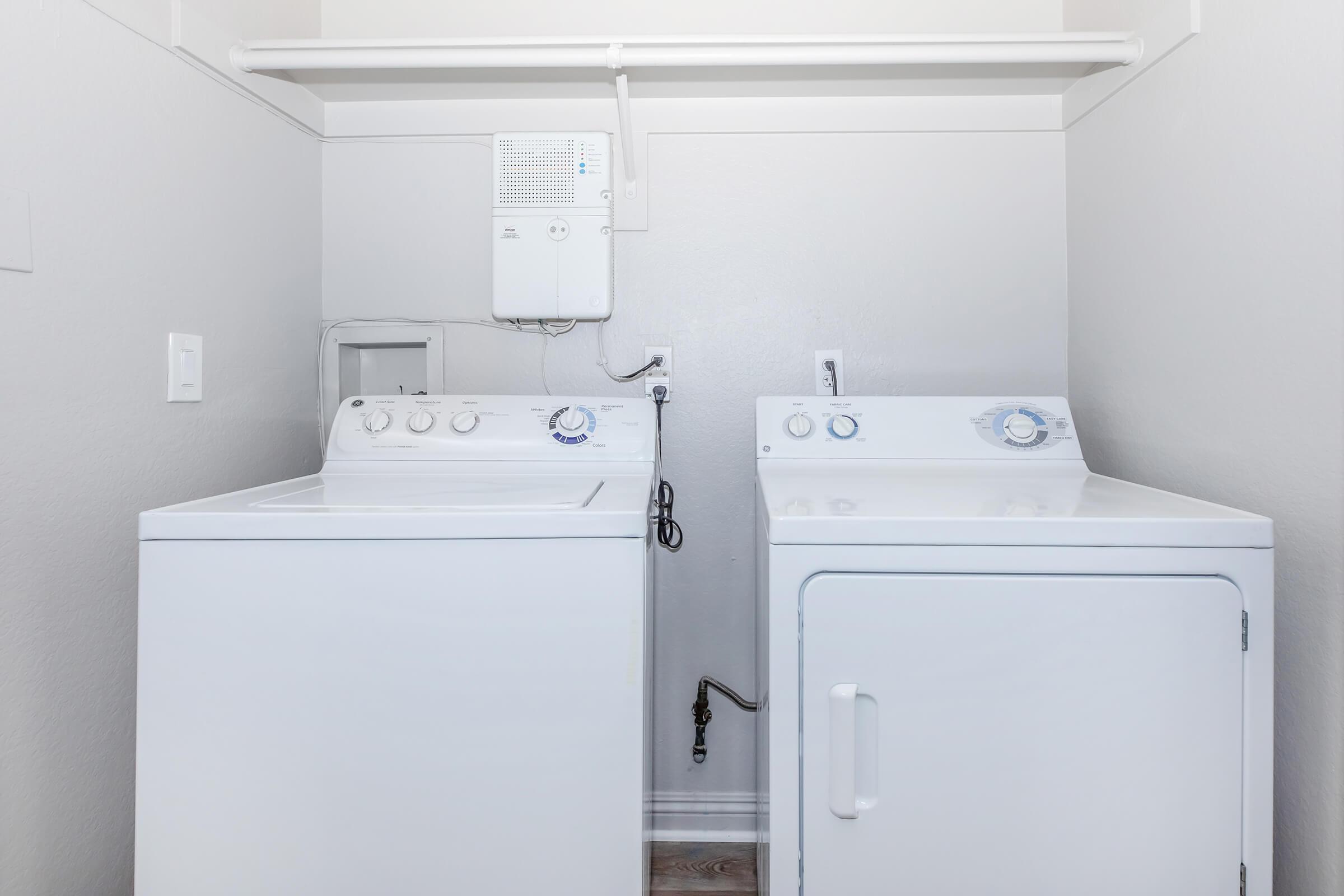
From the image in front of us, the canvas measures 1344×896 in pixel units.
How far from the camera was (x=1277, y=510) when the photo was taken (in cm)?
110

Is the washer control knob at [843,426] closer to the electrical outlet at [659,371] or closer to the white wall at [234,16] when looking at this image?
the electrical outlet at [659,371]

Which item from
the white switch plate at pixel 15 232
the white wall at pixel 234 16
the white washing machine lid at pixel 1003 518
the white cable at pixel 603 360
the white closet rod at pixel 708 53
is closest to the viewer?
the white washing machine lid at pixel 1003 518

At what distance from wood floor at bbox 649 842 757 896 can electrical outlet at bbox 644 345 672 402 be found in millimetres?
1088

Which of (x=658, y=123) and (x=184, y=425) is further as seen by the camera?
(x=658, y=123)

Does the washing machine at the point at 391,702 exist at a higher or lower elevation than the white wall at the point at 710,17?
lower

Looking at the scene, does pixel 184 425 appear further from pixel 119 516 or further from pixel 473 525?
pixel 473 525

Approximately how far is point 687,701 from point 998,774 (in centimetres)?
100

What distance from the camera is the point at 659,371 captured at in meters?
1.81

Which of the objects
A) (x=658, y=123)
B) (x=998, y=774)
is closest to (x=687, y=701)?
(x=998, y=774)

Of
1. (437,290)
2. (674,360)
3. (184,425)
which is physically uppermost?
(437,290)

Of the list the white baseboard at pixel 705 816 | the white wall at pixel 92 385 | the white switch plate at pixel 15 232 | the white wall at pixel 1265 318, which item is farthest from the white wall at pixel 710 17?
the white baseboard at pixel 705 816

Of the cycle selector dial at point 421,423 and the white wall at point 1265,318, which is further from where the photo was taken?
the cycle selector dial at point 421,423

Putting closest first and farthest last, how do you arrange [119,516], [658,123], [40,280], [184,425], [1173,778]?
[1173,778]
[40,280]
[119,516]
[184,425]
[658,123]

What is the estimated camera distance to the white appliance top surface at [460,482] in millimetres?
960
